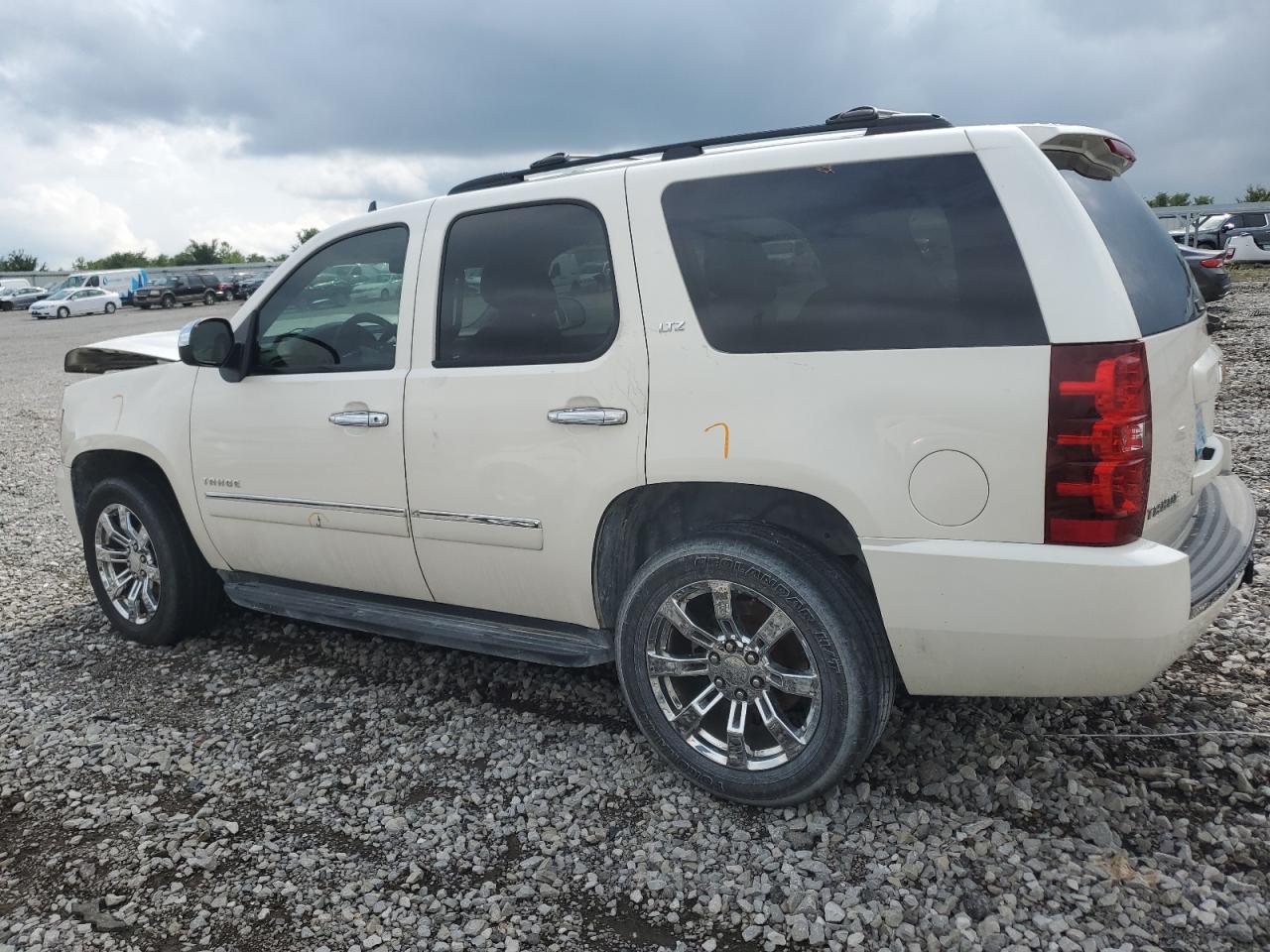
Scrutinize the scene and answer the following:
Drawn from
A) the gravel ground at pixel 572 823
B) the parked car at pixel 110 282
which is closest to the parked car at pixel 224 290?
the parked car at pixel 110 282

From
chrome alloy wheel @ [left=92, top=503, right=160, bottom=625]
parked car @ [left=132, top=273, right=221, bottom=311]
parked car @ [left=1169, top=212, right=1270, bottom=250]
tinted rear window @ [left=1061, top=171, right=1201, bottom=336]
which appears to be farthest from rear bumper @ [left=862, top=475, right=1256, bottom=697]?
parked car @ [left=132, top=273, right=221, bottom=311]

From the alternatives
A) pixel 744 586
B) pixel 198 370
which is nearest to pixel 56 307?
pixel 198 370

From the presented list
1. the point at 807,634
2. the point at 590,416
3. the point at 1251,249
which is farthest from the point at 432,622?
the point at 1251,249

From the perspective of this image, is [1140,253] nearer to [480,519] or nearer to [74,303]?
[480,519]

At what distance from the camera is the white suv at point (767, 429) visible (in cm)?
267

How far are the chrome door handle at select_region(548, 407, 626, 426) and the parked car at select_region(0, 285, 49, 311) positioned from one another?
5040cm

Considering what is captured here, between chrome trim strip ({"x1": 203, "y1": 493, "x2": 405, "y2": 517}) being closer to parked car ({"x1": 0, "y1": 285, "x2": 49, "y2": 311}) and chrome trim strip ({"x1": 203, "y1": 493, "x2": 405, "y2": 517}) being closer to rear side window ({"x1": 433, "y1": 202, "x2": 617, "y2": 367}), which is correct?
rear side window ({"x1": 433, "y1": 202, "x2": 617, "y2": 367})

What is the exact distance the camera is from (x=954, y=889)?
275 cm

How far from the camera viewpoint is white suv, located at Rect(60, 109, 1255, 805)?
105 inches

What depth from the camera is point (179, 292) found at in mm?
44875

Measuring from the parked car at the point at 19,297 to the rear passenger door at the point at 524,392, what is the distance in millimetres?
49793

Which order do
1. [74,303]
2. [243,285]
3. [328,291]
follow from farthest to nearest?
[243,285]
[74,303]
[328,291]

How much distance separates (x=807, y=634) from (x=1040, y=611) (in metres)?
0.65

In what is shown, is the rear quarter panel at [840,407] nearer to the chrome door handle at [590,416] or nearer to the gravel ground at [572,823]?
the chrome door handle at [590,416]
